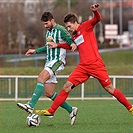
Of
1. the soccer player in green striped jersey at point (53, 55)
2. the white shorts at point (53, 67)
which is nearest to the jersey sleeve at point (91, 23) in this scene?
the soccer player in green striped jersey at point (53, 55)

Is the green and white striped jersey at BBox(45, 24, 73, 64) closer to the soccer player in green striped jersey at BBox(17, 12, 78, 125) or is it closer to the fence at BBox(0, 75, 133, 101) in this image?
the soccer player in green striped jersey at BBox(17, 12, 78, 125)

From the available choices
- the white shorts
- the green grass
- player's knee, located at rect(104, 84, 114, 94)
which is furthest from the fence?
player's knee, located at rect(104, 84, 114, 94)

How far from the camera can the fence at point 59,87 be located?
25375 millimetres

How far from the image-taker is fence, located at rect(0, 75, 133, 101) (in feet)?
83.3

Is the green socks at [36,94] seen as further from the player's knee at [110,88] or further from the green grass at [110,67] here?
the green grass at [110,67]

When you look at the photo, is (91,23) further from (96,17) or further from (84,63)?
(84,63)

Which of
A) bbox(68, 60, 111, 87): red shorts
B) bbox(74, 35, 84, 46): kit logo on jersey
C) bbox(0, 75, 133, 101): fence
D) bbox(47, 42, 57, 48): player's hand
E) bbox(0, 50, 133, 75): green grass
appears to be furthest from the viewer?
bbox(0, 50, 133, 75): green grass

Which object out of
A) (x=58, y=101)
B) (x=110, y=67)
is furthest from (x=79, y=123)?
(x=110, y=67)

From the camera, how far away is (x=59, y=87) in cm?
2645

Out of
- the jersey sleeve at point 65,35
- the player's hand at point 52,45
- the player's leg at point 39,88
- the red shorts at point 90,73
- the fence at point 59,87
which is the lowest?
the fence at point 59,87

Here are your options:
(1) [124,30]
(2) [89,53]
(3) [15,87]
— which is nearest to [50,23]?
(2) [89,53]

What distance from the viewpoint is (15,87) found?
82.4ft

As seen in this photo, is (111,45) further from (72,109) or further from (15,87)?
(72,109)

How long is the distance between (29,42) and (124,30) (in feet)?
82.6
